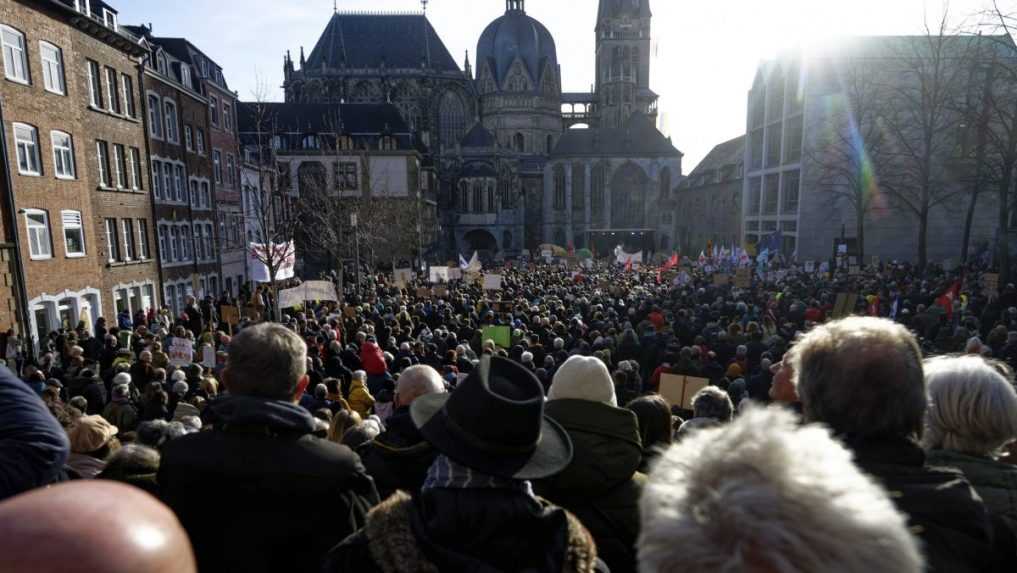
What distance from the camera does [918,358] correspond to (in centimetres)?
183

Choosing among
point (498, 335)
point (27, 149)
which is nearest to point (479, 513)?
point (498, 335)

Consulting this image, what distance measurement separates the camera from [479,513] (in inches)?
68.3

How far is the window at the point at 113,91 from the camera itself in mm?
20438

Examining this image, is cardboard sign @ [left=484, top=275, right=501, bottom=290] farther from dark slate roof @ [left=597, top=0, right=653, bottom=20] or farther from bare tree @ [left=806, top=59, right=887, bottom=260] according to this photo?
dark slate roof @ [left=597, top=0, right=653, bottom=20]

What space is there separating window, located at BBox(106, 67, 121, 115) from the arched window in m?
50.8

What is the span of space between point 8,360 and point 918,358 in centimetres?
1613

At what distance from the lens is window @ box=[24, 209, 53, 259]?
16.0 m

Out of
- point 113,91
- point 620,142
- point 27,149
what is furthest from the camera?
point 620,142

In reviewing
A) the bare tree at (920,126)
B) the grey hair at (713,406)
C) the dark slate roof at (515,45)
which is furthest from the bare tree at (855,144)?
the dark slate roof at (515,45)

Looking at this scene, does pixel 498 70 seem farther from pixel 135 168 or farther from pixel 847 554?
pixel 847 554

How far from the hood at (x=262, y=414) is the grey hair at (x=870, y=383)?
6.06ft

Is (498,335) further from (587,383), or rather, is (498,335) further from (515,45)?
(515,45)

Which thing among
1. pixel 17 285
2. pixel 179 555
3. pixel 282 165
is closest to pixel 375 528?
pixel 179 555

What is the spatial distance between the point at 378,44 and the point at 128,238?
5473 cm
